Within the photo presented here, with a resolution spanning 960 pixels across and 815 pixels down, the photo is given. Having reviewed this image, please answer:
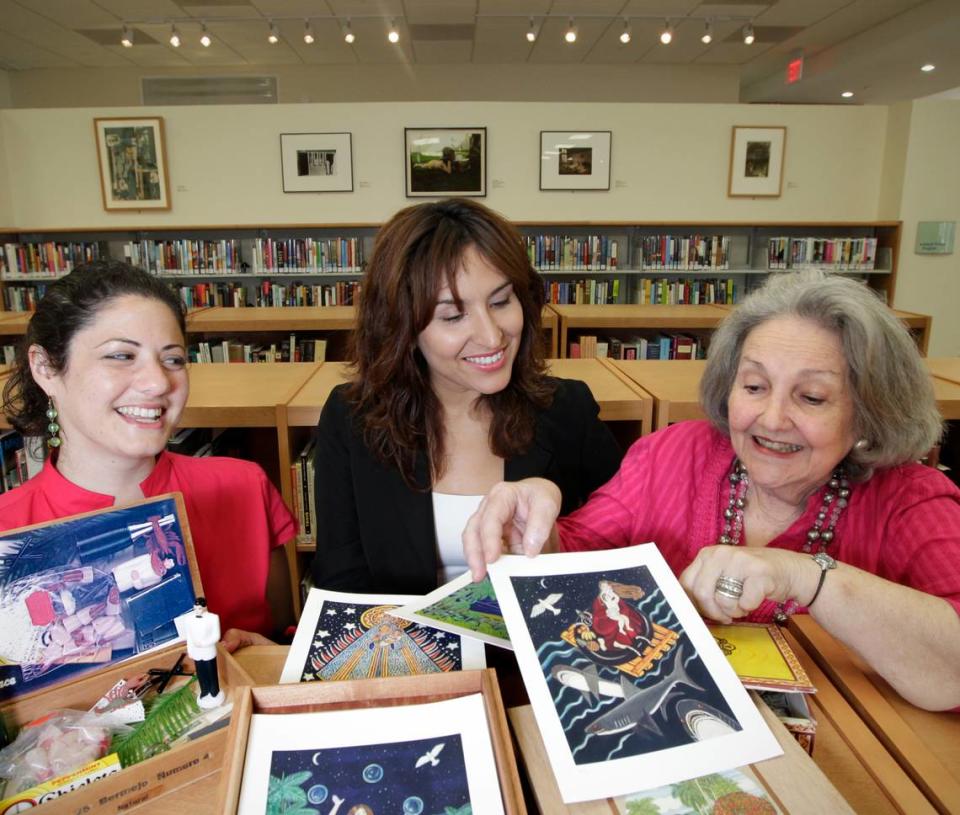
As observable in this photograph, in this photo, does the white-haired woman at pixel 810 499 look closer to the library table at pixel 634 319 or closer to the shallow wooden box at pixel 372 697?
the shallow wooden box at pixel 372 697

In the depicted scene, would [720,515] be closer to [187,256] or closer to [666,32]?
[187,256]

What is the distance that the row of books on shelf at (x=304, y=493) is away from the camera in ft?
7.37

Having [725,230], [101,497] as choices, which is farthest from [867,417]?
[725,230]

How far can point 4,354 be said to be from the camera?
5.69 metres

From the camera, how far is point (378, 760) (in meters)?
0.64

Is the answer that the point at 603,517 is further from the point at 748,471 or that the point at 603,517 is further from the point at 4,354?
the point at 4,354

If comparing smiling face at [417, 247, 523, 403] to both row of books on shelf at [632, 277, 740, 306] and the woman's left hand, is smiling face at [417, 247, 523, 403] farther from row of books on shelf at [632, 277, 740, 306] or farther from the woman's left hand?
row of books on shelf at [632, 277, 740, 306]

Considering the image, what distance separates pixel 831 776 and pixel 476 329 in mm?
1009

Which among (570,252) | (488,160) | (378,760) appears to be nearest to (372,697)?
(378,760)

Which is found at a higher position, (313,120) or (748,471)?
(313,120)

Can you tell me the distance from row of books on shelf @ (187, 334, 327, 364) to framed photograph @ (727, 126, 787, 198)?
14.9 feet

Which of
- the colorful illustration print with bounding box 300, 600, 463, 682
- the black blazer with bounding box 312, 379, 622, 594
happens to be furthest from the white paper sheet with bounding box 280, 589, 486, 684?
the black blazer with bounding box 312, 379, 622, 594

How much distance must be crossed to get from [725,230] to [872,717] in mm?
6766

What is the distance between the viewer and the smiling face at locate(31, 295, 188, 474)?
3.78ft
